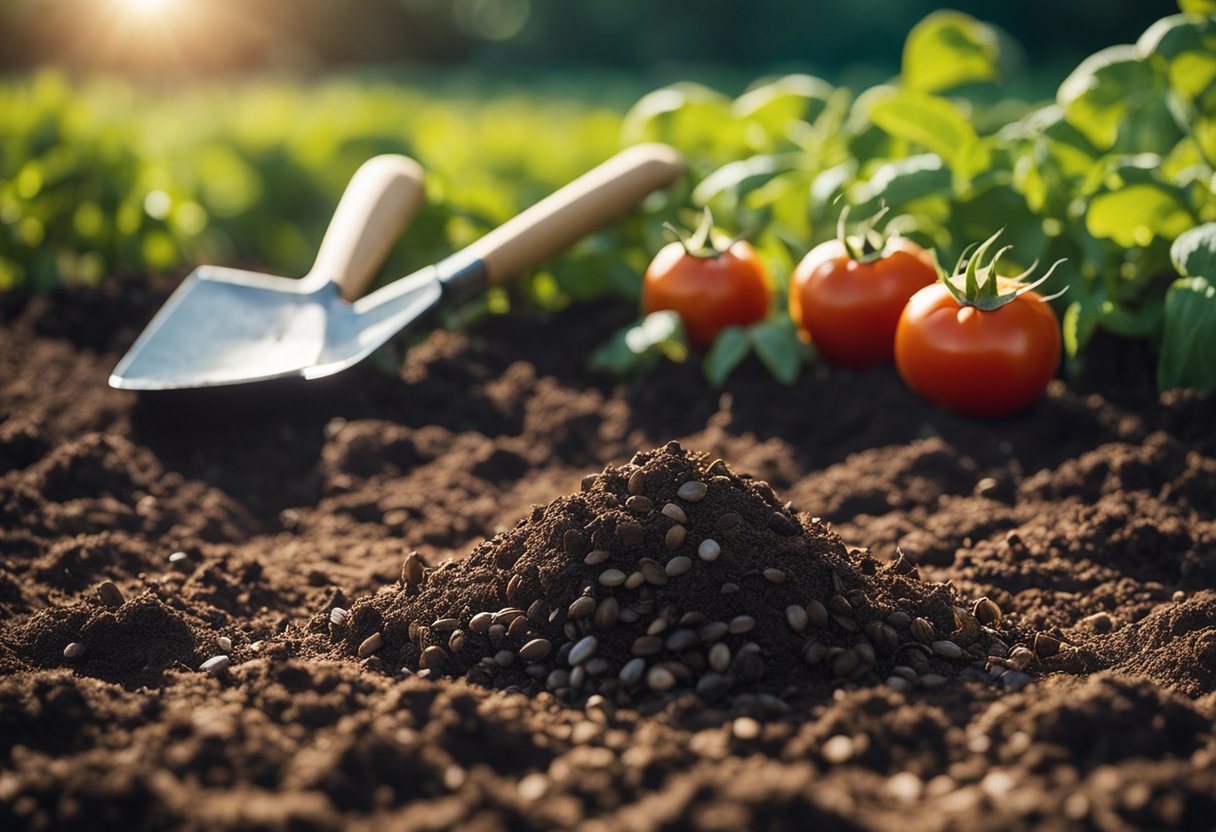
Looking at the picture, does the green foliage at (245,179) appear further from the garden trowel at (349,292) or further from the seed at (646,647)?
the seed at (646,647)

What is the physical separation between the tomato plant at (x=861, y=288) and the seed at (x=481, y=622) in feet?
5.70

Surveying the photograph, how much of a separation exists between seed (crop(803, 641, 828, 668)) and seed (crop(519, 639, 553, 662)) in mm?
508

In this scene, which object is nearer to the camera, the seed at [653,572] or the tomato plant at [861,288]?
the seed at [653,572]

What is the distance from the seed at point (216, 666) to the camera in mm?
2297

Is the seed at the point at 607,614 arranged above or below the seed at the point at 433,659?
above

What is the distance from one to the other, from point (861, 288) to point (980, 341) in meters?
0.46

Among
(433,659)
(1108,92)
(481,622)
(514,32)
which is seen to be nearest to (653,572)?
(481,622)

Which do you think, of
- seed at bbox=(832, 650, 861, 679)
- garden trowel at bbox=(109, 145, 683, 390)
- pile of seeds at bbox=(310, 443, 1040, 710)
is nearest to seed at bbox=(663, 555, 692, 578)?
pile of seeds at bbox=(310, 443, 1040, 710)

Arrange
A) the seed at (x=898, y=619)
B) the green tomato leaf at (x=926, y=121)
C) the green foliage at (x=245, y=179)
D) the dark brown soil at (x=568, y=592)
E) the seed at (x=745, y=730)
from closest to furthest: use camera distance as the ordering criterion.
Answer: the dark brown soil at (x=568, y=592), the seed at (x=745, y=730), the seed at (x=898, y=619), the green tomato leaf at (x=926, y=121), the green foliage at (x=245, y=179)

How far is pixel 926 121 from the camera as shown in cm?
393

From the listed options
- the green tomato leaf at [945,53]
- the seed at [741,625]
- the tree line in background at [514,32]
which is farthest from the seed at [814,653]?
the tree line in background at [514,32]

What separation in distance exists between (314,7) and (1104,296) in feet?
63.2

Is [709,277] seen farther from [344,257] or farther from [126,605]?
[126,605]

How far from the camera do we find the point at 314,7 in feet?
66.4
